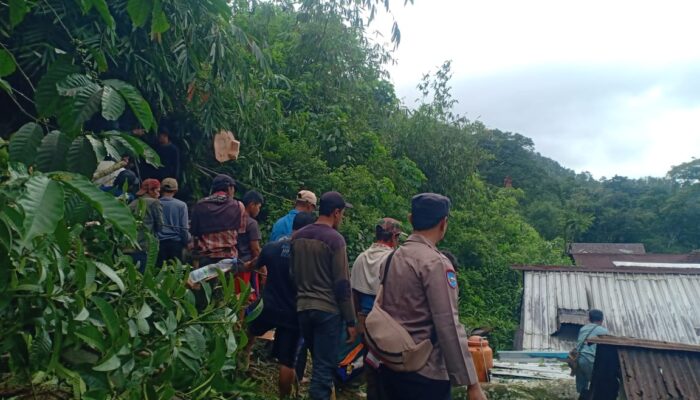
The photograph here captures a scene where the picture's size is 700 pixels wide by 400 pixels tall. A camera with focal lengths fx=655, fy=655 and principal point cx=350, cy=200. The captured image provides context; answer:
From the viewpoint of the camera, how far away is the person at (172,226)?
5.79 m

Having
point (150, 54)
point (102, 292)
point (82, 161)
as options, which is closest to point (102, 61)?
point (82, 161)

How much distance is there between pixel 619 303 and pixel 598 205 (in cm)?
3819

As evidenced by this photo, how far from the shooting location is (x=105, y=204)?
5.58 feet

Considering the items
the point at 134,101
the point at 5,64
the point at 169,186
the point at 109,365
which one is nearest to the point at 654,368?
the point at 169,186

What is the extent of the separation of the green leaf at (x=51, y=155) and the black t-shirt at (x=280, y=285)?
2845mm

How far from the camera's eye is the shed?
17.3ft

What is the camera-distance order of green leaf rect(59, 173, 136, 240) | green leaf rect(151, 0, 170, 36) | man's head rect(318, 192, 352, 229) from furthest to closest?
1. man's head rect(318, 192, 352, 229)
2. green leaf rect(151, 0, 170, 36)
3. green leaf rect(59, 173, 136, 240)

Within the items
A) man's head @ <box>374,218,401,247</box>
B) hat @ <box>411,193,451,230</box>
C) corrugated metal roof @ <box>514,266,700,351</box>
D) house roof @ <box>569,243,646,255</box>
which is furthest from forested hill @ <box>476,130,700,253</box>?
hat @ <box>411,193,451,230</box>

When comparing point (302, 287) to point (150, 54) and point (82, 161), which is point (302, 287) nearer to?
point (82, 161)

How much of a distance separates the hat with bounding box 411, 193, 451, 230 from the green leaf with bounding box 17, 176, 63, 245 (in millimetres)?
2023

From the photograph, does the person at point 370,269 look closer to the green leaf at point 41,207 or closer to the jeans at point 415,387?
the jeans at point 415,387

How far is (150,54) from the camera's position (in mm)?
6836

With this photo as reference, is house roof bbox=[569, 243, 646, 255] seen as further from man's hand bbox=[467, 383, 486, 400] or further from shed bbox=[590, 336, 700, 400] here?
man's hand bbox=[467, 383, 486, 400]

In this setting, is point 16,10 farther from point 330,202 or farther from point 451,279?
point 330,202
